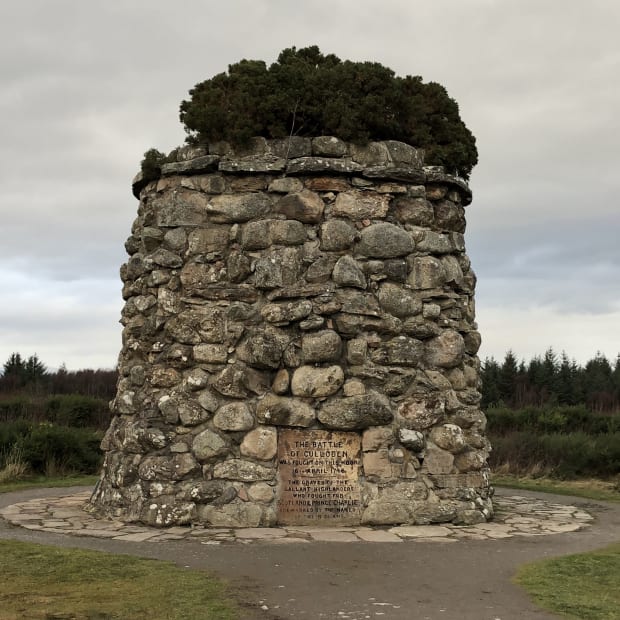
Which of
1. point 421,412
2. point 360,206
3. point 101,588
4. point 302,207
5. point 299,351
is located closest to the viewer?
point 101,588

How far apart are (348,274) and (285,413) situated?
1.59 m

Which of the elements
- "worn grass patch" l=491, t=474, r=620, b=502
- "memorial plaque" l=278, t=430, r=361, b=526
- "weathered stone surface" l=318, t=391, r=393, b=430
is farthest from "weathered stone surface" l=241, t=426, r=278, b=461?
"worn grass patch" l=491, t=474, r=620, b=502

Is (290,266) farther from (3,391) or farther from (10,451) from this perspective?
(3,391)

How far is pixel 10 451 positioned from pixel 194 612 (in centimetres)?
974

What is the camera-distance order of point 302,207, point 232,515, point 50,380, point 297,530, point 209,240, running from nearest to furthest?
point 297,530
point 232,515
point 302,207
point 209,240
point 50,380

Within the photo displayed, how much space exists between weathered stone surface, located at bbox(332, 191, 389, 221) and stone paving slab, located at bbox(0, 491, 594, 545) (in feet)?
10.7

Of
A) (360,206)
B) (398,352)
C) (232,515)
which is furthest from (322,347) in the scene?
(232,515)

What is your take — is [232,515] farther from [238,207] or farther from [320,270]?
[238,207]

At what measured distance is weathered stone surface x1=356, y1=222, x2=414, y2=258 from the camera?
812 centimetres

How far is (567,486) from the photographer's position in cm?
1190

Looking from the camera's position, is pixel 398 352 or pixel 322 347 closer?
pixel 322 347

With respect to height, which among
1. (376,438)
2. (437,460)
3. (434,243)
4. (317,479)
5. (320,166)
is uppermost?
(320,166)

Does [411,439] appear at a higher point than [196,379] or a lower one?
lower

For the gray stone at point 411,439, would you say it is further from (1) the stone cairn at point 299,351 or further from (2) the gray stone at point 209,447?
(2) the gray stone at point 209,447
